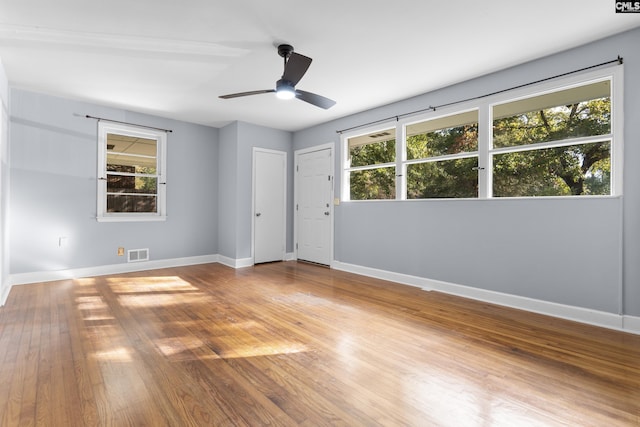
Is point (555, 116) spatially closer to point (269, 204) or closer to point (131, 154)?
point (269, 204)

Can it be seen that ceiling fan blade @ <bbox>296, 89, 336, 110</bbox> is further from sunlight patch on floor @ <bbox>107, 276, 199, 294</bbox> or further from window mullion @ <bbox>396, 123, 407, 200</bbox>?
sunlight patch on floor @ <bbox>107, 276, 199, 294</bbox>

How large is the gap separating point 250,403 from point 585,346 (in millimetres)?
2587

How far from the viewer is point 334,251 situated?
18.0ft

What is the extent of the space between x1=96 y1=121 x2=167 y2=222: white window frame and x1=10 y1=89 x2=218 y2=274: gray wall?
0.08 m

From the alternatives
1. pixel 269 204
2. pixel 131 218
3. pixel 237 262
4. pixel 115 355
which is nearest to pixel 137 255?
pixel 131 218

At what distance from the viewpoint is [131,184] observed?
5172 millimetres

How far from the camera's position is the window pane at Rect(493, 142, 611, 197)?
9.71 ft

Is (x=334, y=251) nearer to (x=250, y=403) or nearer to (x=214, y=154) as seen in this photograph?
(x=214, y=154)

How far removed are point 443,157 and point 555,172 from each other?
1225mm

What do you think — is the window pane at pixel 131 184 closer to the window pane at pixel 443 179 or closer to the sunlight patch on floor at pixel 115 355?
the sunlight patch on floor at pixel 115 355

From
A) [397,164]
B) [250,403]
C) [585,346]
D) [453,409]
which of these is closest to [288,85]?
[397,164]

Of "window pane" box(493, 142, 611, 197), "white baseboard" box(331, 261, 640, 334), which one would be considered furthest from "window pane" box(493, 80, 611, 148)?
"white baseboard" box(331, 261, 640, 334)

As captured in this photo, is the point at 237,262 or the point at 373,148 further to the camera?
the point at 237,262

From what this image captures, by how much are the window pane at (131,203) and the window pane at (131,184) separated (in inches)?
3.5
